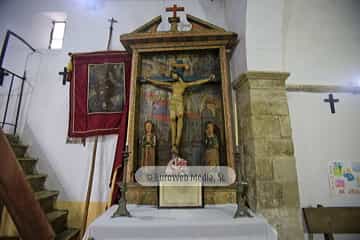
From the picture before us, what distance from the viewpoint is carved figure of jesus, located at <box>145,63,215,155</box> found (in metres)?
1.92

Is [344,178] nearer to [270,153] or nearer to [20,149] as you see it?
[270,153]

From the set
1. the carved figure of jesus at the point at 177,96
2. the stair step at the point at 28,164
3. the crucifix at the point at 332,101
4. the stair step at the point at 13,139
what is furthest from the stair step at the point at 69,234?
the crucifix at the point at 332,101

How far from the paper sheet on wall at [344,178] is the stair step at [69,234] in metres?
2.72

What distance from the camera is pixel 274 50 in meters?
1.81

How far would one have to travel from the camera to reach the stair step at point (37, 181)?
78.6 inches

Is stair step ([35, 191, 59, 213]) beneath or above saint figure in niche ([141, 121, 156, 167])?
beneath

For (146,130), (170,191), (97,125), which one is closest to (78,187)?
(97,125)

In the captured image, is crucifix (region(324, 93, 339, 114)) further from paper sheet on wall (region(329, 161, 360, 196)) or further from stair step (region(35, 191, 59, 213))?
stair step (region(35, 191, 59, 213))

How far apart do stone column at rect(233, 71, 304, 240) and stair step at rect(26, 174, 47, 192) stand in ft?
7.32

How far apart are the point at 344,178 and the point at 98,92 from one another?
2.94m

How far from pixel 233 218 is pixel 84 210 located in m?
1.62

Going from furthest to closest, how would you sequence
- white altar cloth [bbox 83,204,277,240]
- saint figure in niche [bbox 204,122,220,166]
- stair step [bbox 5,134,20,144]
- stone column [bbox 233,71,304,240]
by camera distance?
1. stair step [bbox 5,134,20,144]
2. saint figure in niche [bbox 204,122,220,166]
3. stone column [bbox 233,71,304,240]
4. white altar cloth [bbox 83,204,277,240]

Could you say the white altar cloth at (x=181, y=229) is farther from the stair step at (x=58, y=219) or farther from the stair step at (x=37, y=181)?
the stair step at (x=37, y=181)

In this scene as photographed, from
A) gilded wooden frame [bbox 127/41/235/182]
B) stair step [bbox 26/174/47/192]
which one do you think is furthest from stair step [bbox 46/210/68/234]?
gilded wooden frame [bbox 127/41/235/182]
